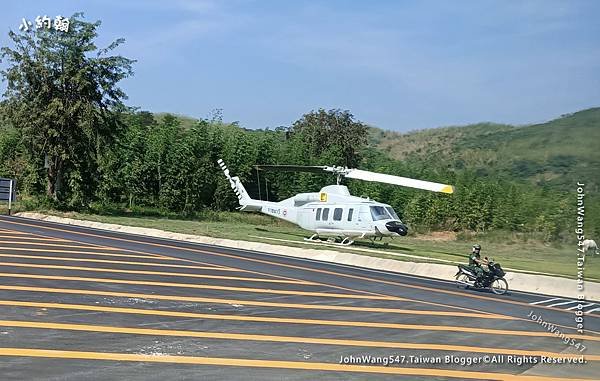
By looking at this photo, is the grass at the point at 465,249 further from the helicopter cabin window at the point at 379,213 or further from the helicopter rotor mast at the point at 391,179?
the helicopter rotor mast at the point at 391,179

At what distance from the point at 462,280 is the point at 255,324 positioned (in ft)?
25.4

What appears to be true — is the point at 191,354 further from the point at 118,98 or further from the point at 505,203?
the point at 118,98

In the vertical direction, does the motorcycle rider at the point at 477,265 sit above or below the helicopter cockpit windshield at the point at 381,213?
below

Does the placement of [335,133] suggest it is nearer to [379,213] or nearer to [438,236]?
[438,236]

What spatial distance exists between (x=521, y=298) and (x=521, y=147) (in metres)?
5.04

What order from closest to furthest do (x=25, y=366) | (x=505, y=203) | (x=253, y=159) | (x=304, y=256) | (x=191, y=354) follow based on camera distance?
(x=25, y=366) → (x=191, y=354) → (x=304, y=256) → (x=505, y=203) → (x=253, y=159)

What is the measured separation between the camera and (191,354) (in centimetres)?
838

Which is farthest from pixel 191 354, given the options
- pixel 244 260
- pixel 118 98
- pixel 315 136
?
Answer: pixel 315 136

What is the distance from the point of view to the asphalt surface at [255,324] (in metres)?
7.96

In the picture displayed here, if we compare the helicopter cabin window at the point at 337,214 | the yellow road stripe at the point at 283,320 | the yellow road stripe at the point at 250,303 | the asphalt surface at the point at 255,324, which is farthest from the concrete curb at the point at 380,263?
the yellow road stripe at the point at 283,320

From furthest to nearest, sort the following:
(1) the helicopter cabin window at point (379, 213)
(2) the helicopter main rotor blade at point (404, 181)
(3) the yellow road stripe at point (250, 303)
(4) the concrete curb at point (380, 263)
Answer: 1. (1) the helicopter cabin window at point (379, 213)
2. (2) the helicopter main rotor blade at point (404, 181)
3. (4) the concrete curb at point (380, 263)
4. (3) the yellow road stripe at point (250, 303)

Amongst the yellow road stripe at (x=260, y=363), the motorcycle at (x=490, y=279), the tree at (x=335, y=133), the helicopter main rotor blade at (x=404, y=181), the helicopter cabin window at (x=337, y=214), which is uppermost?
the tree at (x=335, y=133)

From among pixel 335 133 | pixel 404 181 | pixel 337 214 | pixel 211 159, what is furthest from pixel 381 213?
pixel 335 133

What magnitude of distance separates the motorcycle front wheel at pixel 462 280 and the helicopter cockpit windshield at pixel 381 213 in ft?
31.3
